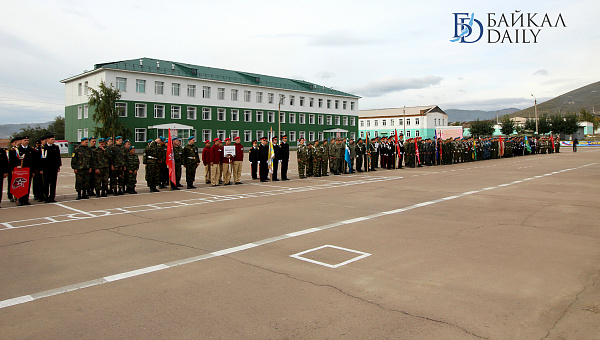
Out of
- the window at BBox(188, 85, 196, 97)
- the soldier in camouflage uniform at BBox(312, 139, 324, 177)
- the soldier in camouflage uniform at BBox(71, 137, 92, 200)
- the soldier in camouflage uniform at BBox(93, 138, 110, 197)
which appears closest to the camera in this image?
the soldier in camouflage uniform at BBox(71, 137, 92, 200)

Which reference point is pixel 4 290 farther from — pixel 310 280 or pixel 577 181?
pixel 577 181

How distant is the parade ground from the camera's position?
13.4 ft

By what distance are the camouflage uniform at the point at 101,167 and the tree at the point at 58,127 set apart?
69101 millimetres

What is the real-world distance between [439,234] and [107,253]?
585cm

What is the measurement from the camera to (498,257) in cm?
635

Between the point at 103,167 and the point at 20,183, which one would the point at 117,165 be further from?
the point at 20,183

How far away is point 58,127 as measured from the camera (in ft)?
253

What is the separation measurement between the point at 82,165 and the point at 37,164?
4.03 feet

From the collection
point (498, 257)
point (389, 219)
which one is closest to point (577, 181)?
point (389, 219)

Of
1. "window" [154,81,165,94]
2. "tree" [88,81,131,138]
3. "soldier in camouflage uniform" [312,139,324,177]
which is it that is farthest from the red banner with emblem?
"window" [154,81,165,94]

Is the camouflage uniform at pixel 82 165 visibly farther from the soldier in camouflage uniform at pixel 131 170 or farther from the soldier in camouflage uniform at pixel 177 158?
the soldier in camouflage uniform at pixel 177 158

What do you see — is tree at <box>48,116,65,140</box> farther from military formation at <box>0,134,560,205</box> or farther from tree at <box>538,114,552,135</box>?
tree at <box>538,114,552,135</box>

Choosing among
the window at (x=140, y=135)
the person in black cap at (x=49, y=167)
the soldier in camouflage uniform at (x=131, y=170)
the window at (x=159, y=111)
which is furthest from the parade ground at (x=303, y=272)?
the window at (x=159, y=111)

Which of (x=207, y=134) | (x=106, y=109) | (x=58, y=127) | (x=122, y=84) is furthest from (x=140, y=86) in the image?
(x=58, y=127)
